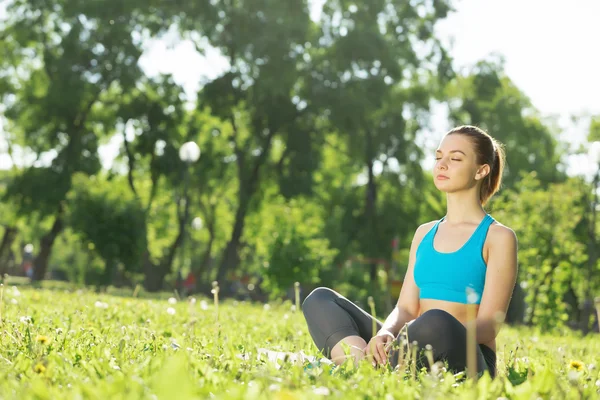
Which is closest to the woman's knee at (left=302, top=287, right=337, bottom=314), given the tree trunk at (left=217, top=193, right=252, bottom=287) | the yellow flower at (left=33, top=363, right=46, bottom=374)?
the yellow flower at (left=33, top=363, right=46, bottom=374)

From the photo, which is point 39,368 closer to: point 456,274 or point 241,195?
point 456,274

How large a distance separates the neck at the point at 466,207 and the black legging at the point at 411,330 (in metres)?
0.78

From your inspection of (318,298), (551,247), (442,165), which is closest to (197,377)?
(318,298)

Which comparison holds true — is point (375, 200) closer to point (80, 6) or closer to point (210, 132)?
point (210, 132)

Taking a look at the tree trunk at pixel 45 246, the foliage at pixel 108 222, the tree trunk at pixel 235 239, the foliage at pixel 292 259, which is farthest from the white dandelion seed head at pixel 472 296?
the tree trunk at pixel 45 246

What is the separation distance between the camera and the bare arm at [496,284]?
3939 mm

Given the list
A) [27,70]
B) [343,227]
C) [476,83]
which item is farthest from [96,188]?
[476,83]

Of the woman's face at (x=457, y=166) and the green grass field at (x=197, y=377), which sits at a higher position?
the woman's face at (x=457, y=166)

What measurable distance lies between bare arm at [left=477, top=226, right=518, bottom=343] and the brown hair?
49 centimetres

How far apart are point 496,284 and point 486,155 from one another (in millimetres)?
856

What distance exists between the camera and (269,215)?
41.3 meters

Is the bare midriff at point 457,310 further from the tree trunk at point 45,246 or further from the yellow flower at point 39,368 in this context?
the tree trunk at point 45,246

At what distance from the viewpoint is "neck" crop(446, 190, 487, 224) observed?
443 centimetres

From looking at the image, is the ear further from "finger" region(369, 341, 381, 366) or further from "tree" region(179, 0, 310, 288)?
"tree" region(179, 0, 310, 288)
